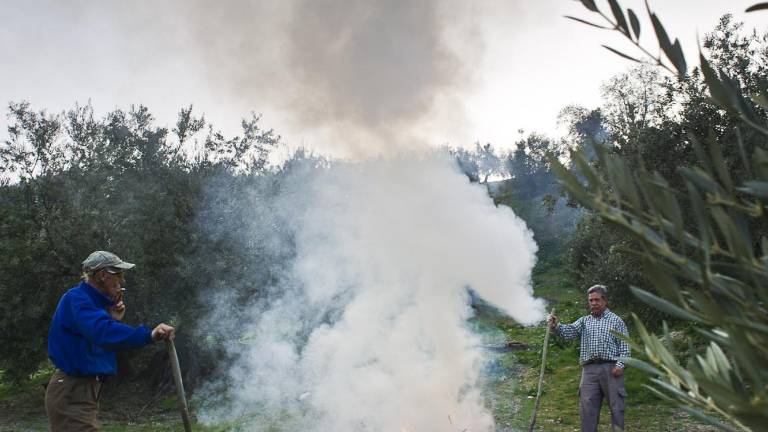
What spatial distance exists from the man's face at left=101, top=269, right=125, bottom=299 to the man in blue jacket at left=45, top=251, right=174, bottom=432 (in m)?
0.18

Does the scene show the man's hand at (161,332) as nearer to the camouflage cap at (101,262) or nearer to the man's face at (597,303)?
the camouflage cap at (101,262)

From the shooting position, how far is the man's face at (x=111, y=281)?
4895mm

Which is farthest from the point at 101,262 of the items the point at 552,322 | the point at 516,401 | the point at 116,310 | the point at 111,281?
the point at 516,401

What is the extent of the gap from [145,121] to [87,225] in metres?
5.06

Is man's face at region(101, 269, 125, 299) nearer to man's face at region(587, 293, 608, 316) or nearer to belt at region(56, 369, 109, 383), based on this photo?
belt at region(56, 369, 109, 383)

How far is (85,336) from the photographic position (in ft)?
14.8

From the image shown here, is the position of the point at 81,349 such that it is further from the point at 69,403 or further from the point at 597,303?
the point at 597,303

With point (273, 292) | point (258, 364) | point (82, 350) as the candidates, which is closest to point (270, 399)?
point (258, 364)

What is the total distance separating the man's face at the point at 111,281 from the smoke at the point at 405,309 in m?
4.56

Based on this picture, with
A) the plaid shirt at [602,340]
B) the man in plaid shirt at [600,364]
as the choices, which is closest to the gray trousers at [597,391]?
the man in plaid shirt at [600,364]

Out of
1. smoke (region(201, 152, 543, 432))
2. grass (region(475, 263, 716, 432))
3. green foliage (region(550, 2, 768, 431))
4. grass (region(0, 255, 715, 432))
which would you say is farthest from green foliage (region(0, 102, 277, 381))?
green foliage (region(550, 2, 768, 431))

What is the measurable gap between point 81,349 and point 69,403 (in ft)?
1.42

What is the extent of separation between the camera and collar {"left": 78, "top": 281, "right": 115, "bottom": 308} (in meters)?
4.78

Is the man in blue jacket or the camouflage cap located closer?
the man in blue jacket
